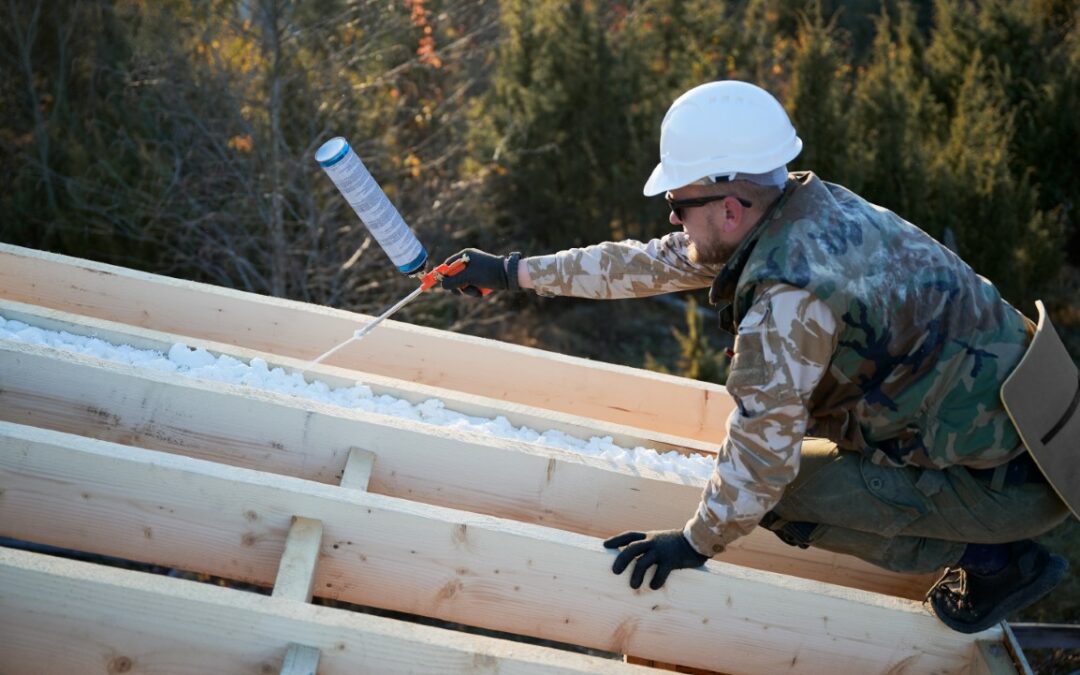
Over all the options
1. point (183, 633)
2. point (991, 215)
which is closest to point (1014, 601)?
point (183, 633)

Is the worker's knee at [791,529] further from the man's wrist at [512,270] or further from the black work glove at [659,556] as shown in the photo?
the man's wrist at [512,270]

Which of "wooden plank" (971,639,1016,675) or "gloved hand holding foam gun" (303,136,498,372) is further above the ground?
"gloved hand holding foam gun" (303,136,498,372)

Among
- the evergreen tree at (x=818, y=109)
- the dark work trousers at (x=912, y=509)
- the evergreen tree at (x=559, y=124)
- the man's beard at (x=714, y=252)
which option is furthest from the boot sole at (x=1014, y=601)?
the evergreen tree at (x=559, y=124)

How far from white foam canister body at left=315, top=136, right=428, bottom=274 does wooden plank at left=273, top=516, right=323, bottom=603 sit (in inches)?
43.7

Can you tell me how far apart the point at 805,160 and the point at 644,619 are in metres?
4.88

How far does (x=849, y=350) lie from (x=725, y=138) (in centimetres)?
61

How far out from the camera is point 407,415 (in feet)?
10.4

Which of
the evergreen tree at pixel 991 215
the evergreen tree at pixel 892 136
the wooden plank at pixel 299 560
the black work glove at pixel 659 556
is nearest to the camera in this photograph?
the wooden plank at pixel 299 560

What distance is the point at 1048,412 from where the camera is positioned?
262 cm

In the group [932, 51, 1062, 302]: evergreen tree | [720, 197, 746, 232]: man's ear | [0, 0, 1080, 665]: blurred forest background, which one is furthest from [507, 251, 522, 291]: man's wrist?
[932, 51, 1062, 302]: evergreen tree

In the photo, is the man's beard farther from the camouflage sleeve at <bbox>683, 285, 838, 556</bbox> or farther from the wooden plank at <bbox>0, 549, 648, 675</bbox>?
the wooden plank at <bbox>0, 549, 648, 675</bbox>

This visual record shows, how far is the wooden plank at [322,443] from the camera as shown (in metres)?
2.87

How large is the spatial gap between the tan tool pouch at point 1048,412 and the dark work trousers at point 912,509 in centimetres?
8

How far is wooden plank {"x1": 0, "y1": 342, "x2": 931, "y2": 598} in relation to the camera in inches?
113
